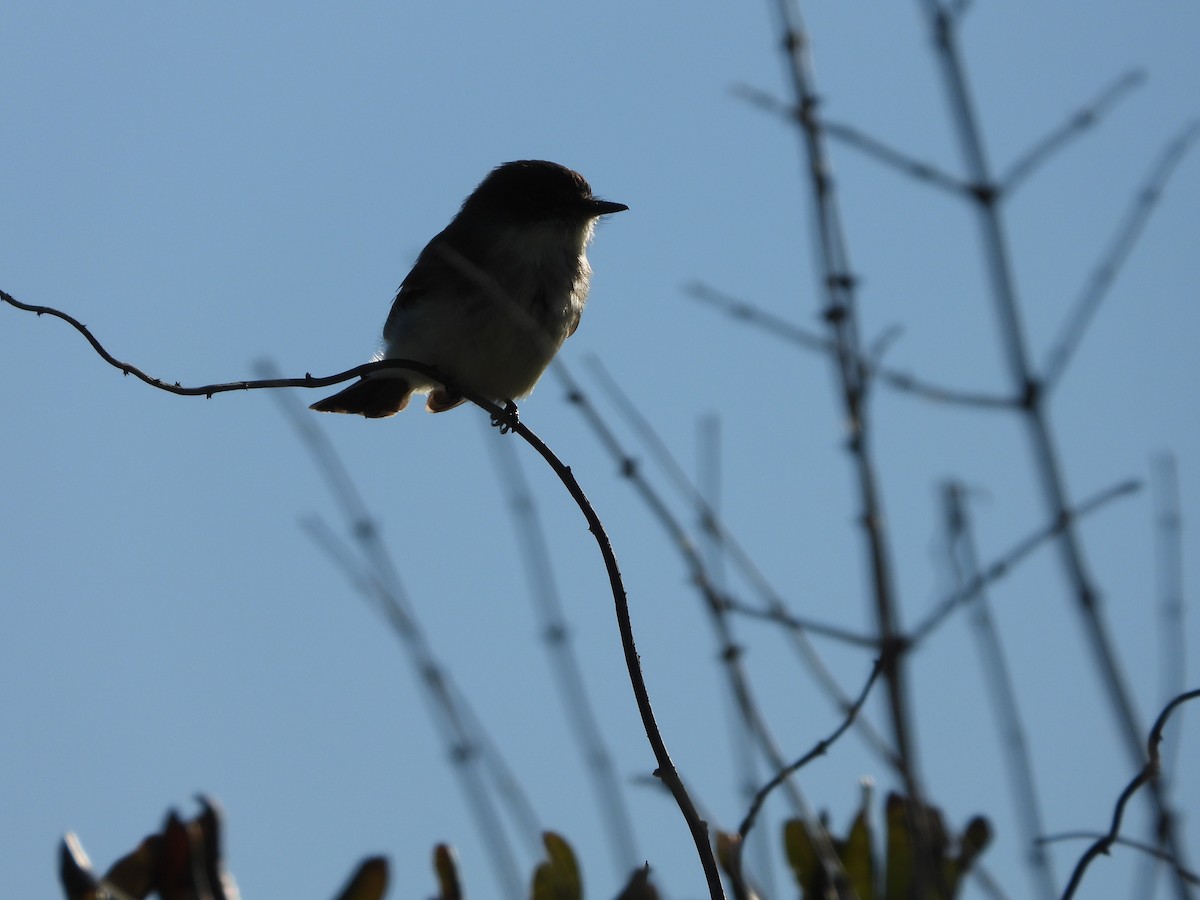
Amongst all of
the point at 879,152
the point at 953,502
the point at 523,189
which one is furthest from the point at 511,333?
the point at 953,502

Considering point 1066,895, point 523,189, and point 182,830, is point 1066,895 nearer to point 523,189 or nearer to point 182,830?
point 182,830

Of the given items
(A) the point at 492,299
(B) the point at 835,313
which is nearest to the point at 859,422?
(B) the point at 835,313

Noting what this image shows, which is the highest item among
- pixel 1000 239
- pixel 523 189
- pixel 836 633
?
pixel 523 189

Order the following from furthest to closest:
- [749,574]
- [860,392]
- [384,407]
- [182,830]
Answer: [384,407] < [182,830] < [749,574] < [860,392]

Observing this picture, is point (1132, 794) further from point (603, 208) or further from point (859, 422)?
point (603, 208)

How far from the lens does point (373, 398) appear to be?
5.97 metres

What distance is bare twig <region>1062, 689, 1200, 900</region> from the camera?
2125 millimetres

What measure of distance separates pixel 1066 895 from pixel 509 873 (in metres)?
1.39

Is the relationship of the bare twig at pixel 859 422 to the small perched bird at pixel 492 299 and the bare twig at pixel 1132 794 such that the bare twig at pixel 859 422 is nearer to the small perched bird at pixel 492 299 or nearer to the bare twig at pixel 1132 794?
the bare twig at pixel 1132 794

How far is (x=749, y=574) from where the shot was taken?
300 cm

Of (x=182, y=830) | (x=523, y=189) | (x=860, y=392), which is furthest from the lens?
(x=523, y=189)

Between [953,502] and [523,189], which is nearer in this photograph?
→ [953,502]

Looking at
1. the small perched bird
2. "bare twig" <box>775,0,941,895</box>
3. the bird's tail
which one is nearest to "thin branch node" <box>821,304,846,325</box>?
"bare twig" <box>775,0,941,895</box>

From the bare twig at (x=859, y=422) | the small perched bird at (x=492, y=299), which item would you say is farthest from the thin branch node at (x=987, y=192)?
the small perched bird at (x=492, y=299)
